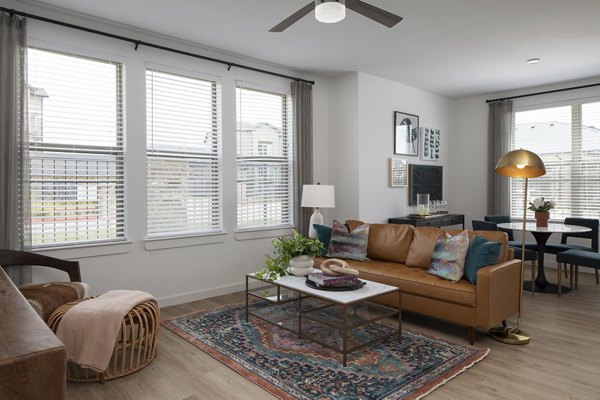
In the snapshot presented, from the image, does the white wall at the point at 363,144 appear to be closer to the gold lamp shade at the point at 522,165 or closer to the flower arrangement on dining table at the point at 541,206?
the flower arrangement on dining table at the point at 541,206

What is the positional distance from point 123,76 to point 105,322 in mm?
2509

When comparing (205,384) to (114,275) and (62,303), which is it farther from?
(114,275)

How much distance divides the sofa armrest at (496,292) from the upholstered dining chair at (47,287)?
309 centimetres

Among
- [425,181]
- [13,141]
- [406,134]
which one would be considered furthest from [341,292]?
[425,181]

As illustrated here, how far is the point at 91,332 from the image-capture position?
2.55m

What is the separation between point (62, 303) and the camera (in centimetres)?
292

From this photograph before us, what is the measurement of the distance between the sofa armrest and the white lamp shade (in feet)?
6.95

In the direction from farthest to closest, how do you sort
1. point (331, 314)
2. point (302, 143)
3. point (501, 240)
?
point (302, 143) < point (331, 314) < point (501, 240)

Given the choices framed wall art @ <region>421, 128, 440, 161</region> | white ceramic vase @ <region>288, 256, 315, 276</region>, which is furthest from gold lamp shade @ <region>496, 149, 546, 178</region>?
framed wall art @ <region>421, 128, 440, 161</region>

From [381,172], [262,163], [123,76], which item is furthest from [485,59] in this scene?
[123,76]

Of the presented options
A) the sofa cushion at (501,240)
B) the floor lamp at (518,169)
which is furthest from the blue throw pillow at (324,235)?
the floor lamp at (518,169)

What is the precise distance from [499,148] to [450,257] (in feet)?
13.0

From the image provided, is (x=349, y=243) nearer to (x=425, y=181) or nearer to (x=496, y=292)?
(x=496, y=292)

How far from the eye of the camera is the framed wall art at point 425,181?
6.39m
